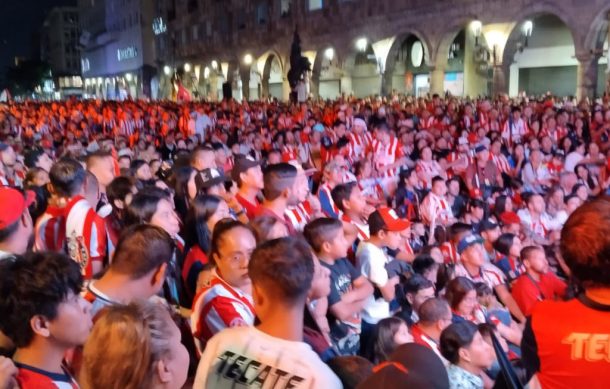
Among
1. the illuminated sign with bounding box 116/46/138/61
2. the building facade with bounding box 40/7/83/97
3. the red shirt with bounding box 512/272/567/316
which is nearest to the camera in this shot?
the red shirt with bounding box 512/272/567/316

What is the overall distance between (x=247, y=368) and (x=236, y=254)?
1334 millimetres

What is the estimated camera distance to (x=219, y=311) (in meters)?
3.41

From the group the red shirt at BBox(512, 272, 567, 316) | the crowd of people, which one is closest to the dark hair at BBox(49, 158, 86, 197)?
A: the crowd of people

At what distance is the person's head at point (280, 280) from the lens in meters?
2.47

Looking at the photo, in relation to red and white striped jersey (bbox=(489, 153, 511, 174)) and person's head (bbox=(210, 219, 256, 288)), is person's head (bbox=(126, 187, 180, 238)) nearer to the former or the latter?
person's head (bbox=(210, 219, 256, 288))

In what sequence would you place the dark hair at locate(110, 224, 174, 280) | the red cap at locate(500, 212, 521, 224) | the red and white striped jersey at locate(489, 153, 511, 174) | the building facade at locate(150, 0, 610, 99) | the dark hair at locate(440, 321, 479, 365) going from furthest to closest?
the building facade at locate(150, 0, 610, 99) → the red and white striped jersey at locate(489, 153, 511, 174) → the red cap at locate(500, 212, 521, 224) → the dark hair at locate(440, 321, 479, 365) → the dark hair at locate(110, 224, 174, 280)

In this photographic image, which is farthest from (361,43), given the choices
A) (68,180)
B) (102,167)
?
(68,180)

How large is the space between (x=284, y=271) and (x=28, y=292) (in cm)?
98

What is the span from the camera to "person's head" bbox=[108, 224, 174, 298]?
10.8 feet

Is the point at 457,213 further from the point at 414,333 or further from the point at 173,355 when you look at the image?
the point at 173,355

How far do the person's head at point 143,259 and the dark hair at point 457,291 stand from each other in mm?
2447

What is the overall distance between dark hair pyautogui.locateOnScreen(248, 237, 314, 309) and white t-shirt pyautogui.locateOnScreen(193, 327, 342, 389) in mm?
→ 177

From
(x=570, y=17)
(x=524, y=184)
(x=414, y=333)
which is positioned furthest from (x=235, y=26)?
(x=414, y=333)

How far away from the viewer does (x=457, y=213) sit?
915cm
